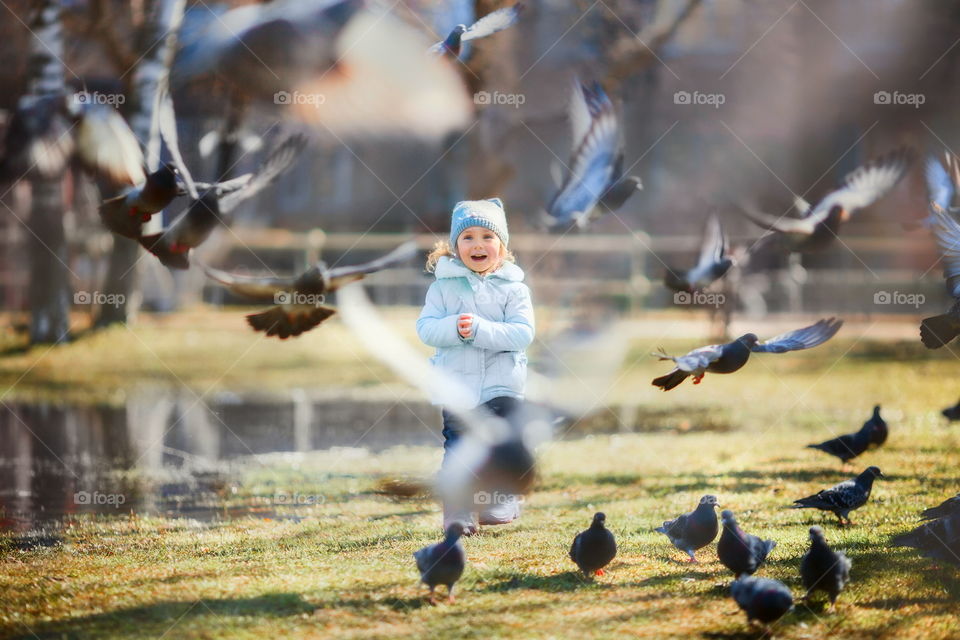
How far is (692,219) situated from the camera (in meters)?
22.2

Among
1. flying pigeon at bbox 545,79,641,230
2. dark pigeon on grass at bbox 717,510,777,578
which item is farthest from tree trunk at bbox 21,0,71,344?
dark pigeon on grass at bbox 717,510,777,578

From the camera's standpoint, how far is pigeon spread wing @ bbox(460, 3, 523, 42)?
19.3 ft

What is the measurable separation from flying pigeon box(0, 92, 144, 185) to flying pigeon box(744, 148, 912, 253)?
3.89 metres

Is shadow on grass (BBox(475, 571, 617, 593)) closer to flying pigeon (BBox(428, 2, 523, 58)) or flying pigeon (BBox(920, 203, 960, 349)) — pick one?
flying pigeon (BBox(920, 203, 960, 349))

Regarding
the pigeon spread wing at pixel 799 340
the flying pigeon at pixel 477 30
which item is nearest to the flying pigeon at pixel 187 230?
the flying pigeon at pixel 477 30

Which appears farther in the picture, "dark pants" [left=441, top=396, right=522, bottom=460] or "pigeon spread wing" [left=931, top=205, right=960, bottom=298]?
"pigeon spread wing" [left=931, top=205, right=960, bottom=298]

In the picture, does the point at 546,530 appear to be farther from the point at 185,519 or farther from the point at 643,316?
the point at 643,316

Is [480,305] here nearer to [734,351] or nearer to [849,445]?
[734,351]

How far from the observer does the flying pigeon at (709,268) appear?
6398 mm

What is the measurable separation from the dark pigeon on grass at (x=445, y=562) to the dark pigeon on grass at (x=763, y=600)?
998 mm

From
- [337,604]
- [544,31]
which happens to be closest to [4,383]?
[544,31]

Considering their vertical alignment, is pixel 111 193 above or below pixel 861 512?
above

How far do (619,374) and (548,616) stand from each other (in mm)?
9650

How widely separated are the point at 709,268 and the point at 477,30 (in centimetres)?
195
